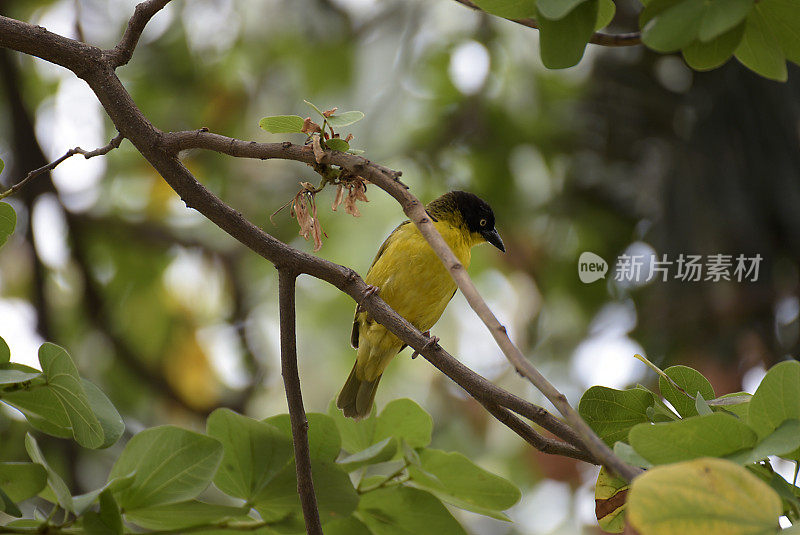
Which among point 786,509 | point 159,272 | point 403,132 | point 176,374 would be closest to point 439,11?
point 403,132

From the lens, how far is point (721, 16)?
1.11 meters

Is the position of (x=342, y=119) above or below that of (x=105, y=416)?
above

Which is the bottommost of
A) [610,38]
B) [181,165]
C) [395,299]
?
[181,165]

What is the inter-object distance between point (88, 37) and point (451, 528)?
4613mm

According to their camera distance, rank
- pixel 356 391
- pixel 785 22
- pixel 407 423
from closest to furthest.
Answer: pixel 785 22, pixel 407 423, pixel 356 391

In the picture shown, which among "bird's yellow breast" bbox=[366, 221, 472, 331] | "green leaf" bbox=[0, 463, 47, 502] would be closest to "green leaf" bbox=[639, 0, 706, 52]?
"green leaf" bbox=[0, 463, 47, 502]

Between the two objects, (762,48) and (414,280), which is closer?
(762,48)

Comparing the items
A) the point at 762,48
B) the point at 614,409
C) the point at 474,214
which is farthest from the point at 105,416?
the point at 474,214

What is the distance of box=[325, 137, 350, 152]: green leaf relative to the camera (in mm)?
1384

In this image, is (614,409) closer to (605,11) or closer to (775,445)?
(775,445)

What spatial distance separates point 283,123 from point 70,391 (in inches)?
21.9

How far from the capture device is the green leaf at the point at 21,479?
1289mm

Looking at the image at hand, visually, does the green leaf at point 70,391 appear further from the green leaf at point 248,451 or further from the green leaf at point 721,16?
the green leaf at point 721,16

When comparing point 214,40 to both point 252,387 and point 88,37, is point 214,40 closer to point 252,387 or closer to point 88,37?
point 88,37
